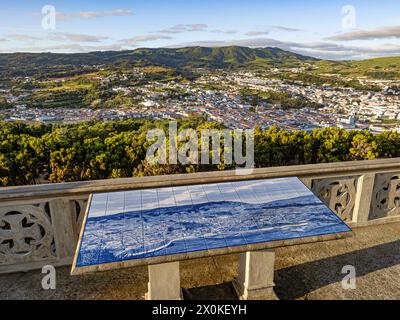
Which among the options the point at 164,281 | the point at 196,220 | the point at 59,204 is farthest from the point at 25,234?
the point at 196,220

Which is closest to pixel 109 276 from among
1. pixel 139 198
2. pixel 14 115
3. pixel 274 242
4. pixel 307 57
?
pixel 139 198

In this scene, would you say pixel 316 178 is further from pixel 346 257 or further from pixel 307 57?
pixel 307 57

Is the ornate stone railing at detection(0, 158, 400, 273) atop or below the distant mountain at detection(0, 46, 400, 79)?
below

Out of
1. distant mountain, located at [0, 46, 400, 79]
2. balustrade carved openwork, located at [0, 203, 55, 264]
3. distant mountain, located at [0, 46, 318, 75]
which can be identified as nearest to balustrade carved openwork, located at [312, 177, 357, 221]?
balustrade carved openwork, located at [0, 203, 55, 264]

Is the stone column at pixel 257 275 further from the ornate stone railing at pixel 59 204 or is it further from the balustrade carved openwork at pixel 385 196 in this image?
the balustrade carved openwork at pixel 385 196
